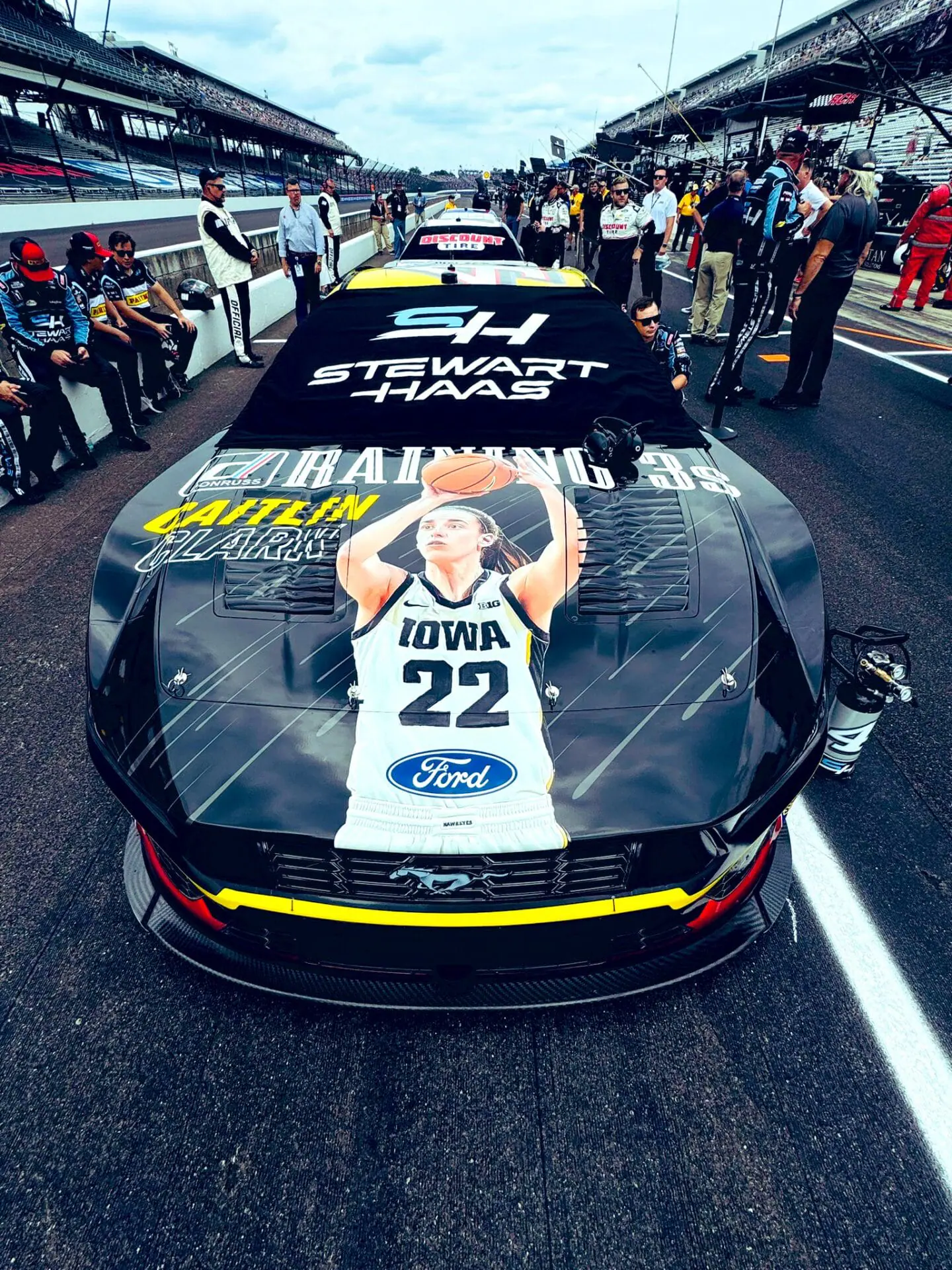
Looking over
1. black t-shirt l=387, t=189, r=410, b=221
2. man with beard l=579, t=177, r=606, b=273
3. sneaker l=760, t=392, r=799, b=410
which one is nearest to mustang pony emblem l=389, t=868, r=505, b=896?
sneaker l=760, t=392, r=799, b=410

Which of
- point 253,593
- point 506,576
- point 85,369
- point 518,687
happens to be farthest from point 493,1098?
point 85,369

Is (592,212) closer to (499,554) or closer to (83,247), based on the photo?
(83,247)

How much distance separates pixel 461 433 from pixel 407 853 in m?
1.62

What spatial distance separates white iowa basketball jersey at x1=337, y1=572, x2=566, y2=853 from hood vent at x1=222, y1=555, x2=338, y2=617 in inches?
7.7

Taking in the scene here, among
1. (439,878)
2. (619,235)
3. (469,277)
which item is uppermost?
(469,277)

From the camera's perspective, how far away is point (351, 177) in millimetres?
62469

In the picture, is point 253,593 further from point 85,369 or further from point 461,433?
point 85,369

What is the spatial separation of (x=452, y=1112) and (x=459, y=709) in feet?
3.15

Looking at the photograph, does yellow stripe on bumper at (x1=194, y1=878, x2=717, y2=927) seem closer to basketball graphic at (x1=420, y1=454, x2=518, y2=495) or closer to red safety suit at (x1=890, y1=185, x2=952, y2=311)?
basketball graphic at (x1=420, y1=454, x2=518, y2=495)

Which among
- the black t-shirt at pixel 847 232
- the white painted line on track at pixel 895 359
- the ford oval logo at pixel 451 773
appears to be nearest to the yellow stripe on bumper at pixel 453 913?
the ford oval logo at pixel 451 773

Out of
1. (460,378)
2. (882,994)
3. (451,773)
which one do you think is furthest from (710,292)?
(451,773)

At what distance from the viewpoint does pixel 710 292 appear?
833 cm

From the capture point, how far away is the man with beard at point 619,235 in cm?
898

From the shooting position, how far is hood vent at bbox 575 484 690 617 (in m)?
1.93
